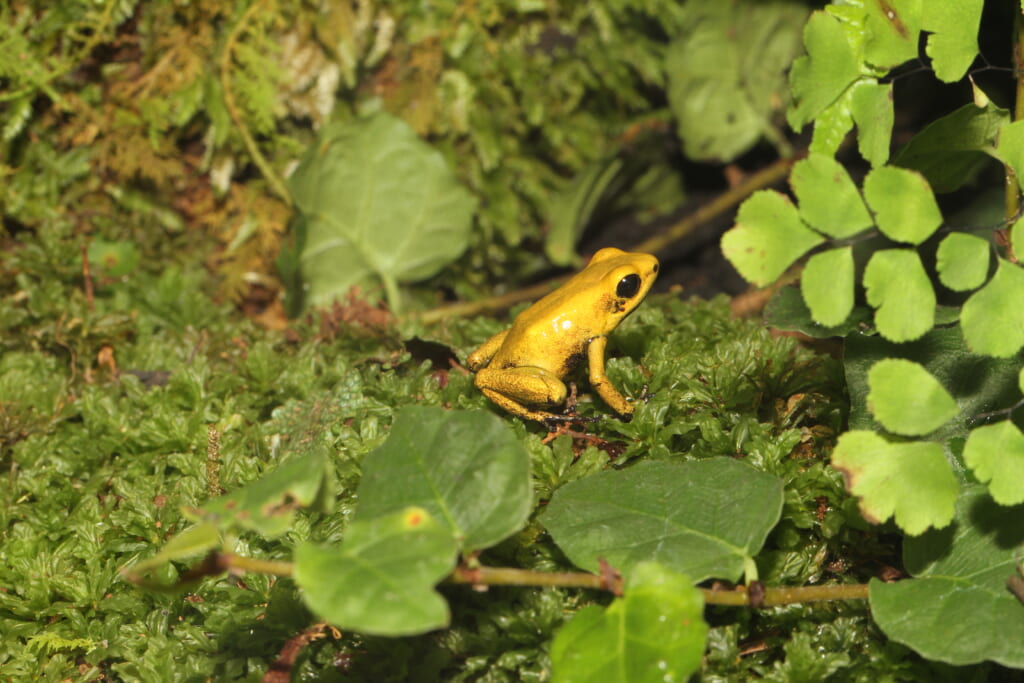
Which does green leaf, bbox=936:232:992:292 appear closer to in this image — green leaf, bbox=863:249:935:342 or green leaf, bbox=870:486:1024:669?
green leaf, bbox=863:249:935:342

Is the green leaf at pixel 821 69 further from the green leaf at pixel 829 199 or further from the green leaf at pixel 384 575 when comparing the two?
the green leaf at pixel 384 575

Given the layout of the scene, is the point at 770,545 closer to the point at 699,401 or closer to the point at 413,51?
the point at 699,401

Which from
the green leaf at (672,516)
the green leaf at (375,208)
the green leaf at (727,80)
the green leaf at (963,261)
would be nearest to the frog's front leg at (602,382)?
the green leaf at (672,516)

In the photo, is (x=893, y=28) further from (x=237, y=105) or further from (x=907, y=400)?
(x=237, y=105)

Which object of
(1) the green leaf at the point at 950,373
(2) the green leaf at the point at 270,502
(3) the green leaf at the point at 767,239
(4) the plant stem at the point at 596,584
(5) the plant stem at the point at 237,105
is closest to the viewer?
(2) the green leaf at the point at 270,502

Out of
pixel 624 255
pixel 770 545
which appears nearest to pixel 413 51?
pixel 624 255

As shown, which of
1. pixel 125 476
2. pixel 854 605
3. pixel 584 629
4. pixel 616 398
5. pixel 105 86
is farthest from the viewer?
pixel 105 86
